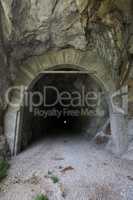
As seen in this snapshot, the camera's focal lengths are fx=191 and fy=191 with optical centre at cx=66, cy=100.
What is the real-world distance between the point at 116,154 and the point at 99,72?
2.49m

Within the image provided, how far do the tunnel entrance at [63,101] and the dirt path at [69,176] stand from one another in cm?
136

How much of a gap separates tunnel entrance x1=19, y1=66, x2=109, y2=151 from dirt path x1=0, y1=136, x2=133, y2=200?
53.6 inches

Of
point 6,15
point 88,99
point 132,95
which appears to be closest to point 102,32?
point 132,95

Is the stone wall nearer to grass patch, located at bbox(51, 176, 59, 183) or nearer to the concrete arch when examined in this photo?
the concrete arch

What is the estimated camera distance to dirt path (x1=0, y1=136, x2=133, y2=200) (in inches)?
140

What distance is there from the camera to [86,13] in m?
4.67

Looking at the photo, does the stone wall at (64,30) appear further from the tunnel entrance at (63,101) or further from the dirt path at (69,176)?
the dirt path at (69,176)

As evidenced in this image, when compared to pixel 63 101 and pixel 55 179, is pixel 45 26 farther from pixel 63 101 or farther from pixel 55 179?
pixel 63 101

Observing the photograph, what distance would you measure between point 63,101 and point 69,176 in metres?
6.47

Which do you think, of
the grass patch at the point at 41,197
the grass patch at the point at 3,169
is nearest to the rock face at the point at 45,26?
the grass patch at the point at 3,169

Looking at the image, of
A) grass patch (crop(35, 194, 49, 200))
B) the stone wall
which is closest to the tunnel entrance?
the stone wall

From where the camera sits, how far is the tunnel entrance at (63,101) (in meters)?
6.48

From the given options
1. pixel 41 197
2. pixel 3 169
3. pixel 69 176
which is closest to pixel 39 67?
pixel 3 169

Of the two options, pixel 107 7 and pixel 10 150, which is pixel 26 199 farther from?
pixel 107 7
